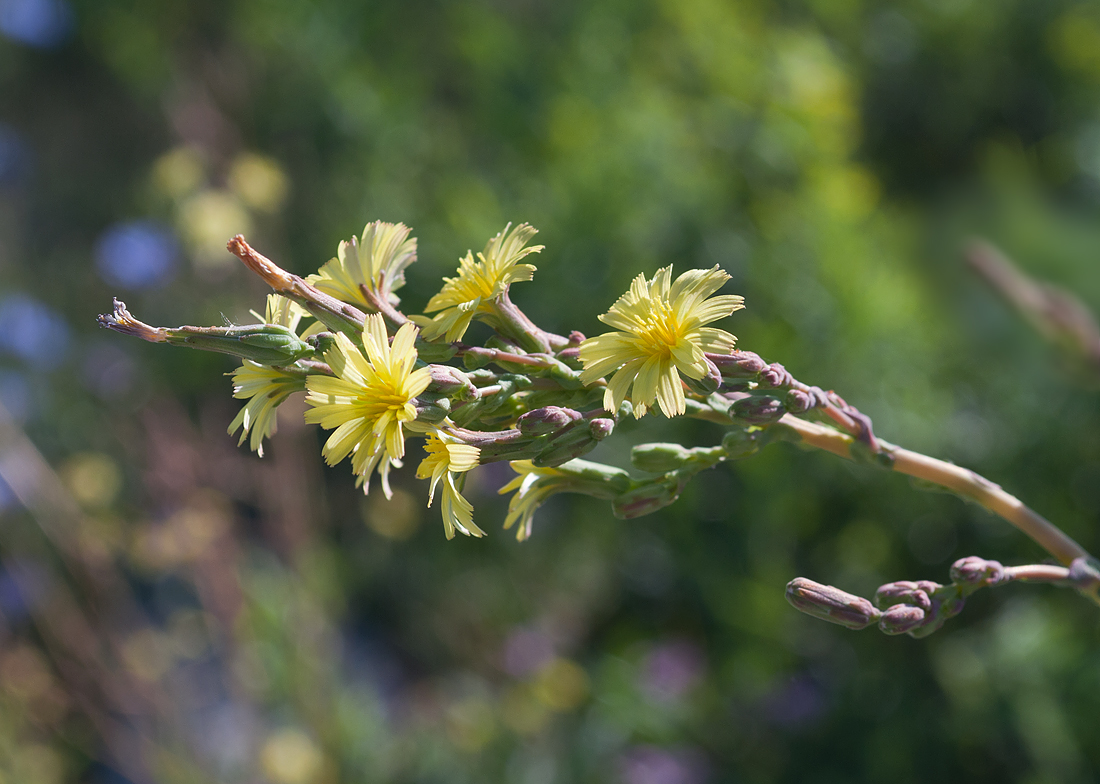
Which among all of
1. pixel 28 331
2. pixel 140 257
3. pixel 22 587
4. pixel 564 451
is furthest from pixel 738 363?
pixel 22 587

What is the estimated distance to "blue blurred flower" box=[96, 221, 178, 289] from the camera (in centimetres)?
209

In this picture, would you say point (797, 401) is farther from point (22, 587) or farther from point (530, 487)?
point (22, 587)

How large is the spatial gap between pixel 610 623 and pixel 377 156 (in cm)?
178

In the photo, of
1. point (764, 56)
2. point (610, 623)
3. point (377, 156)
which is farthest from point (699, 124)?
point (610, 623)

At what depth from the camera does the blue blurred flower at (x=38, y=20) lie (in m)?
2.99

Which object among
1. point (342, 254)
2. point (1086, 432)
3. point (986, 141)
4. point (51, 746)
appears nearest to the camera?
point (342, 254)

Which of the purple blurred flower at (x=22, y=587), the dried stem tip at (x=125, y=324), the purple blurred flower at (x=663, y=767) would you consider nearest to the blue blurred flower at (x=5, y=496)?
the purple blurred flower at (x=22, y=587)

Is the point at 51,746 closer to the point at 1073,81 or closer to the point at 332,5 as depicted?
the point at 332,5

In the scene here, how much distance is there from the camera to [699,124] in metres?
2.57

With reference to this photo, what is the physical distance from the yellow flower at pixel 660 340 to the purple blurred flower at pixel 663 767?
5.94 feet

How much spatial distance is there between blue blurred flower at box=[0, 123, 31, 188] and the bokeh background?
0.38m

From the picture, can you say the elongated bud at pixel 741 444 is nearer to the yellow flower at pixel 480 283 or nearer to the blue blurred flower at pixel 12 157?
the yellow flower at pixel 480 283

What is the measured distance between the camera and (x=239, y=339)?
472mm

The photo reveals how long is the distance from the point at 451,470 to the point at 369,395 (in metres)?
0.07
